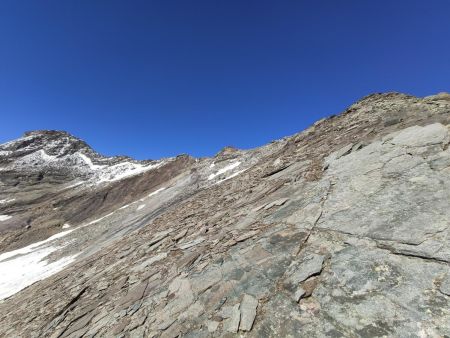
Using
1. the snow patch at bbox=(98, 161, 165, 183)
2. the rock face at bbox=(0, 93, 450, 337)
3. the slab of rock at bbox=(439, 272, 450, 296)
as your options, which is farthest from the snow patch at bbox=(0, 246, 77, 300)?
the slab of rock at bbox=(439, 272, 450, 296)

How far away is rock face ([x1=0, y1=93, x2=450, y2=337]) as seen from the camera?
19.9ft

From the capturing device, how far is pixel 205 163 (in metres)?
37.8

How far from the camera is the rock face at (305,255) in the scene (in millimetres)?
6059

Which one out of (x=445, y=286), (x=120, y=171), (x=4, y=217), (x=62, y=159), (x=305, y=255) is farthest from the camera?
(x=62, y=159)

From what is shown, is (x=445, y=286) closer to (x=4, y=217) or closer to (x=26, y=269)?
(x=26, y=269)

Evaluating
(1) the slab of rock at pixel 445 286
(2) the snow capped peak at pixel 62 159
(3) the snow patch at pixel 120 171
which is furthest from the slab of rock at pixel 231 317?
(2) the snow capped peak at pixel 62 159

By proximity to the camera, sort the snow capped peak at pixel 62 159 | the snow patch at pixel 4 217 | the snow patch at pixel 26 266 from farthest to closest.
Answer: the snow capped peak at pixel 62 159
the snow patch at pixel 4 217
the snow patch at pixel 26 266

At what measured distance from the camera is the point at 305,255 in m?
7.95

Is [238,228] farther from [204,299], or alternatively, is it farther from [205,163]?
[205,163]

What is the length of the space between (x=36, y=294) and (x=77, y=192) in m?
38.3

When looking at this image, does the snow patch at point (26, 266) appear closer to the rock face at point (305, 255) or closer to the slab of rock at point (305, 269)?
the rock face at point (305, 255)

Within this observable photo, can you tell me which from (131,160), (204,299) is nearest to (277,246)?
(204,299)

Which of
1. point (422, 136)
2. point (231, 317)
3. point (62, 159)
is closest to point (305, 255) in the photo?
point (231, 317)

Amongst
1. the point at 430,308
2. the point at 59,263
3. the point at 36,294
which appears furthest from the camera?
the point at 59,263
